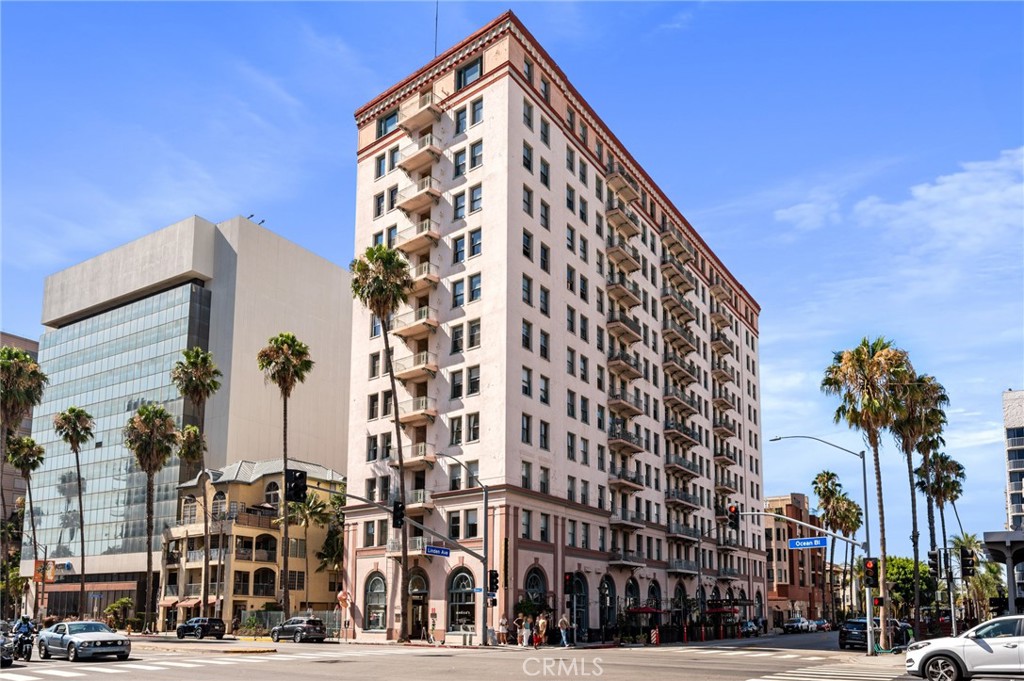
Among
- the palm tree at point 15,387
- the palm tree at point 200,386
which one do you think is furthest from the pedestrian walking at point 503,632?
the palm tree at point 15,387

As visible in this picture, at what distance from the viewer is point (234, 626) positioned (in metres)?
74.4

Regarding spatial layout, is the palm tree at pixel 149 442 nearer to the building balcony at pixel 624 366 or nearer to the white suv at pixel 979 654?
the building balcony at pixel 624 366

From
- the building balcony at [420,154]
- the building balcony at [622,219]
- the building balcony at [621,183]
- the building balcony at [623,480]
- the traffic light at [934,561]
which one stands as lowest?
the traffic light at [934,561]

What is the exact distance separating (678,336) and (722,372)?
14898 mm

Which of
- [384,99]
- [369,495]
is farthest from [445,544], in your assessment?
[384,99]

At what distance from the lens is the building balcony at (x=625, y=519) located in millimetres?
71188

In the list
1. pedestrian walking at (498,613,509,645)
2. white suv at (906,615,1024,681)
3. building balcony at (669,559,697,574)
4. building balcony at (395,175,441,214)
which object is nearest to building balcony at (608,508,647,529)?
building balcony at (669,559,697,574)

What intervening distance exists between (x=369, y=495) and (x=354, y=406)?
23.3 ft

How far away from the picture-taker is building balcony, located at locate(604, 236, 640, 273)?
76.2 m

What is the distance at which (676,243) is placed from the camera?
9088 cm

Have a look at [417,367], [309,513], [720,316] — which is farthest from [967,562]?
[720,316]

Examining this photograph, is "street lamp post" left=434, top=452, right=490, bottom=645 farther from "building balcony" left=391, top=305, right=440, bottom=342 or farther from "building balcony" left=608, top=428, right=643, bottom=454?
"building balcony" left=608, top=428, right=643, bottom=454

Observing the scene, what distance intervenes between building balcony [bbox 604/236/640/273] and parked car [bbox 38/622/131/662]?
49660 millimetres

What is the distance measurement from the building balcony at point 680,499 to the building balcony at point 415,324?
30.1 meters
